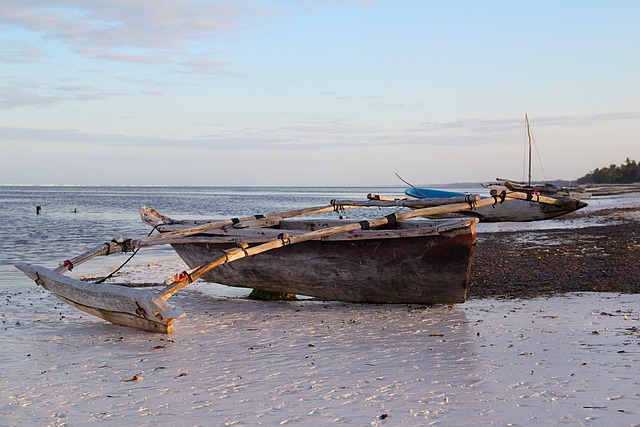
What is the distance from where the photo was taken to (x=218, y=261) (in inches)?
296

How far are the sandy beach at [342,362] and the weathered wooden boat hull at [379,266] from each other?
0.23m

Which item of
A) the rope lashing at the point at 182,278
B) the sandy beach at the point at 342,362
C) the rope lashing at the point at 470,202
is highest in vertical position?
the rope lashing at the point at 470,202

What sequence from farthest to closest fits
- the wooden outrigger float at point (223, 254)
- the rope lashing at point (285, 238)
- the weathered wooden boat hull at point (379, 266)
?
the rope lashing at point (285, 238), the weathered wooden boat hull at point (379, 266), the wooden outrigger float at point (223, 254)

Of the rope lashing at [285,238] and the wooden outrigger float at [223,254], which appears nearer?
the wooden outrigger float at [223,254]

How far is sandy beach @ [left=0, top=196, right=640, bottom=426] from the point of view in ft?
14.0

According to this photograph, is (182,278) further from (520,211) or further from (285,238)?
(520,211)

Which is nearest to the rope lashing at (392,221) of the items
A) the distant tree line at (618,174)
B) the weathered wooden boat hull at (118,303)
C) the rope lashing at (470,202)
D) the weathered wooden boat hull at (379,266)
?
the weathered wooden boat hull at (379,266)

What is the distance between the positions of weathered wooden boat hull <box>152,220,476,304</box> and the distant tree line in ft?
204

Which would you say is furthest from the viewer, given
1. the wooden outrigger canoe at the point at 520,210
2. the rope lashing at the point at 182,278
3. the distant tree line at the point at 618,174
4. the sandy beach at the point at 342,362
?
the distant tree line at the point at 618,174

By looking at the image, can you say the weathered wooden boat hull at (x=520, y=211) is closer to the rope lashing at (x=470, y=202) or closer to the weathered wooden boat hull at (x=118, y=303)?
the rope lashing at (x=470, y=202)

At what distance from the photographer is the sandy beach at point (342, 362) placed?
428 cm

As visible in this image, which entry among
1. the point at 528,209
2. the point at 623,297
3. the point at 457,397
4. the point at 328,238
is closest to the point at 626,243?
the point at 528,209

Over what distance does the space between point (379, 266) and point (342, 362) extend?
8.96 feet

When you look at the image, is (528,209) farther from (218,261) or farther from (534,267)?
(218,261)
